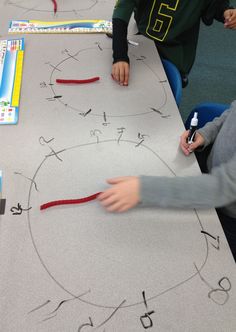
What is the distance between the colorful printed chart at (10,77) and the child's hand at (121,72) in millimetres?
308

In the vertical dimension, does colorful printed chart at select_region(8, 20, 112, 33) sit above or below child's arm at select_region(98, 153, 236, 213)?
above

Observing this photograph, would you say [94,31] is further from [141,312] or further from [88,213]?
[141,312]

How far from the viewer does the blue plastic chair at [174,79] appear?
1049mm

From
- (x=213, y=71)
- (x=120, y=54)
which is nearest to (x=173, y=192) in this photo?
(x=120, y=54)

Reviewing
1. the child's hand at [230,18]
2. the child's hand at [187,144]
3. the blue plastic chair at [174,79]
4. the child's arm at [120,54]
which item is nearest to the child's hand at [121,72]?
the child's arm at [120,54]

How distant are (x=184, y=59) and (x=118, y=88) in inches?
18.2

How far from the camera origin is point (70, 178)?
2.40 feet

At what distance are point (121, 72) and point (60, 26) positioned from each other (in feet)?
1.43

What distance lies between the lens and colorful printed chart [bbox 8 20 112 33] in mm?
1218

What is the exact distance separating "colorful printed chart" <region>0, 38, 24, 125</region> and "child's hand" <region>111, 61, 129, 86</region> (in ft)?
1.01

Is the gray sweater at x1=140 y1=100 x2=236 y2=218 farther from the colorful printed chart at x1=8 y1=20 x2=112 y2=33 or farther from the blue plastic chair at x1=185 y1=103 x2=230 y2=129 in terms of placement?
the colorful printed chart at x1=8 y1=20 x2=112 y2=33

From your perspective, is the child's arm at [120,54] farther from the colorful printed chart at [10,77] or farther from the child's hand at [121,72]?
the colorful printed chart at [10,77]

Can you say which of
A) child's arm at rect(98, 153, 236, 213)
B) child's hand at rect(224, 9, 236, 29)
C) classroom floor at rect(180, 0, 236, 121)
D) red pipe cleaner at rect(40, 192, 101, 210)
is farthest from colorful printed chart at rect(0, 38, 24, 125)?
classroom floor at rect(180, 0, 236, 121)

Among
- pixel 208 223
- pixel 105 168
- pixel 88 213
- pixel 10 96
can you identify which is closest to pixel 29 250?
pixel 88 213
